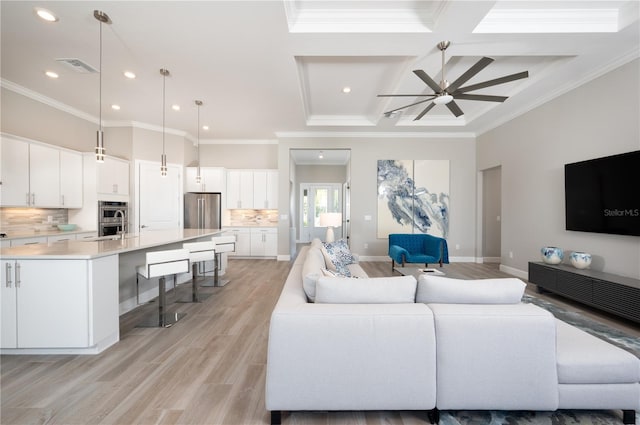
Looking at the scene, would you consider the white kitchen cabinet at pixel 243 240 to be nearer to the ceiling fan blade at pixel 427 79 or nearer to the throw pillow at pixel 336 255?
the throw pillow at pixel 336 255

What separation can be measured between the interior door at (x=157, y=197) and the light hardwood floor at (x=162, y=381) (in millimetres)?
3474

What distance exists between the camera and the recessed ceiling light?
2.56m

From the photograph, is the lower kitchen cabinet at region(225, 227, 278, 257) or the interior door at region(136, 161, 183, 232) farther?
the lower kitchen cabinet at region(225, 227, 278, 257)

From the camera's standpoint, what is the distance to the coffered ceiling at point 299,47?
269 centimetres

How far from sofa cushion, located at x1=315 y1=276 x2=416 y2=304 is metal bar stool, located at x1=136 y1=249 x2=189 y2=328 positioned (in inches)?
75.2

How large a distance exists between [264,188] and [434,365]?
6100mm

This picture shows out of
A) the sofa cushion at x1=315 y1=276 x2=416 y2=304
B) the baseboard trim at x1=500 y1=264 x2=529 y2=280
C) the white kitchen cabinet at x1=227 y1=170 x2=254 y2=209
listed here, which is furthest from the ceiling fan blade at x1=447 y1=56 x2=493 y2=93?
the white kitchen cabinet at x1=227 y1=170 x2=254 y2=209

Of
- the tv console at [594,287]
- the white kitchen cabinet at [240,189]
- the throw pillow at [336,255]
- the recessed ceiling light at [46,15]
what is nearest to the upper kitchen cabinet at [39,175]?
the recessed ceiling light at [46,15]

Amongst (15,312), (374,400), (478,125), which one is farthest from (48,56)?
(478,125)

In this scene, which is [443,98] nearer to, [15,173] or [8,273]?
[8,273]

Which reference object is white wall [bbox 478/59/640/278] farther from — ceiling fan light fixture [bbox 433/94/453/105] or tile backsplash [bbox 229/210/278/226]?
tile backsplash [bbox 229/210/278/226]

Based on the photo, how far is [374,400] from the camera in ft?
5.03

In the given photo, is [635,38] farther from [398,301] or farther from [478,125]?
[398,301]

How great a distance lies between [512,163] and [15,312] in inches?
283
